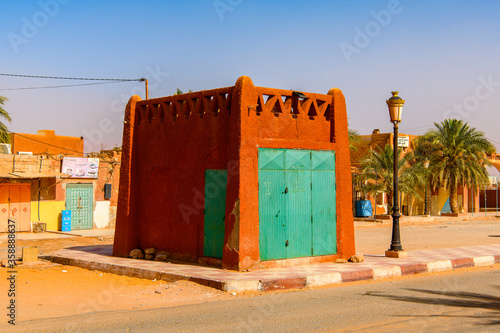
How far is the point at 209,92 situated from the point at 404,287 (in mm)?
5770

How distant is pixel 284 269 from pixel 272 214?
116 cm

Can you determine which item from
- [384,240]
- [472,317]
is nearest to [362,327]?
[472,317]

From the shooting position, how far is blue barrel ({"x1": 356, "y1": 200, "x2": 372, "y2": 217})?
33.3 metres

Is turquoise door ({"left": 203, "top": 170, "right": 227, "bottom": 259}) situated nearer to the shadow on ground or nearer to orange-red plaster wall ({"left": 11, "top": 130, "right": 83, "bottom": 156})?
the shadow on ground

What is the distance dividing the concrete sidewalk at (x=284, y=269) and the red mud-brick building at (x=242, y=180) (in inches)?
21.3

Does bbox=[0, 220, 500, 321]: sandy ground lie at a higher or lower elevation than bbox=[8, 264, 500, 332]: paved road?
lower

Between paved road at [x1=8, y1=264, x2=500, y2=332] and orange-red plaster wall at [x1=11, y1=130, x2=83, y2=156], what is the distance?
2665cm

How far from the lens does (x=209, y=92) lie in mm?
11938

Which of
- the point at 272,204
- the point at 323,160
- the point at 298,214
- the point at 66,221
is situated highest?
the point at 323,160

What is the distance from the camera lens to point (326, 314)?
730cm

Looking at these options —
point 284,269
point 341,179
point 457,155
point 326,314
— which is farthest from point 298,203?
point 457,155

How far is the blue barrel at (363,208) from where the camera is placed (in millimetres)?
33281

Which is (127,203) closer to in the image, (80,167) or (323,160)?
(323,160)

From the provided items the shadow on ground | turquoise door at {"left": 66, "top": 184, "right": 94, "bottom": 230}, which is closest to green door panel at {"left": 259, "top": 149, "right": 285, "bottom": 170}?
the shadow on ground
